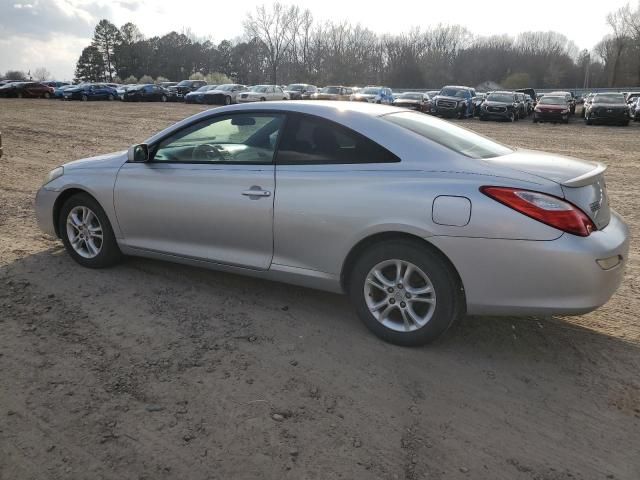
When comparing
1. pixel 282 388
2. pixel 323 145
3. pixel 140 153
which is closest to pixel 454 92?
pixel 140 153

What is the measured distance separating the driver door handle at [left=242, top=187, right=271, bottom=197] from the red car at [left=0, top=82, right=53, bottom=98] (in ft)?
157

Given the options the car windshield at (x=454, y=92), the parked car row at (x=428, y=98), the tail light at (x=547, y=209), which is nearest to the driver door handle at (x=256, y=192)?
the tail light at (x=547, y=209)

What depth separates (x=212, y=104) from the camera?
130 feet

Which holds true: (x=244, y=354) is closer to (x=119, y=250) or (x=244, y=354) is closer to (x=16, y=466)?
(x=16, y=466)

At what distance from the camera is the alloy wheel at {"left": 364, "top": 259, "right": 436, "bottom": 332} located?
348cm

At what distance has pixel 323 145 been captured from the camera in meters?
3.88

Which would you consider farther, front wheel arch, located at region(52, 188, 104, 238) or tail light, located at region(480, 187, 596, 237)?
front wheel arch, located at region(52, 188, 104, 238)

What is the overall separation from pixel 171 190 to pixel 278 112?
108 cm

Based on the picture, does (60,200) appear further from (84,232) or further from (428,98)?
→ (428,98)

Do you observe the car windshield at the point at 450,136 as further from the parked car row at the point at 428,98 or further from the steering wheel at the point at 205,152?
the parked car row at the point at 428,98

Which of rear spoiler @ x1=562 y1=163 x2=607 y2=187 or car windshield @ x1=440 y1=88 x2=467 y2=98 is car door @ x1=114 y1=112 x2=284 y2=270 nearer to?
rear spoiler @ x1=562 y1=163 x2=607 y2=187

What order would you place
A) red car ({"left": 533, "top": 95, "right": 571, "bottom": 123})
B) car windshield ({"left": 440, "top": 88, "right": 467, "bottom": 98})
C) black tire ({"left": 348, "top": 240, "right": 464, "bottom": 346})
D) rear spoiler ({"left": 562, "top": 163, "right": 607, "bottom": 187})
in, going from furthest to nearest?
car windshield ({"left": 440, "top": 88, "right": 467, "bottom": 98}) < red car ({"left": 533, "top": 95, "right": 571, "bottom": 123}) < black tire ({"left": 348, "top": 240, "right": 464, "bottom": 346}) < rear spoiler ({"left": 562, "top": 163, "right": 607, "bottom": 187})

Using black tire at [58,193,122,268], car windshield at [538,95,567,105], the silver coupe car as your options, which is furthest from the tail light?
car windshield at [538,95,567,105]

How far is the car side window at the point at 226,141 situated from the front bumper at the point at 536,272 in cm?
154
